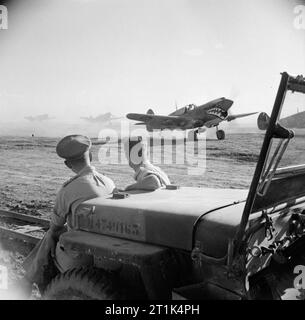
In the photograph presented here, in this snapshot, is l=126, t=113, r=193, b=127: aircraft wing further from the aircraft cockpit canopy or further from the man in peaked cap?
the man in peaked cap

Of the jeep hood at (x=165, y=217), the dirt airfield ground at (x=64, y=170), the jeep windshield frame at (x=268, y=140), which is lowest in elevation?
the dirt airfield ground at (x=64, y=170)

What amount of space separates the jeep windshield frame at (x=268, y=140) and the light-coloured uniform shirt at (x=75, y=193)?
1.45m

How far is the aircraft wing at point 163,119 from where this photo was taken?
27612mm

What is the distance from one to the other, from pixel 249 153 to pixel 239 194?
2040 cm

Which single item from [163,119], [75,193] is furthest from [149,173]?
[163,119]

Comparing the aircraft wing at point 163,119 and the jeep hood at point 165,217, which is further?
the aircraft wing at point 163,119

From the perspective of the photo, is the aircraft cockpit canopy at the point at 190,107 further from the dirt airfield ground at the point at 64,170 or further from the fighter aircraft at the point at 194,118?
the dirt airfield ground at the point at 64,170

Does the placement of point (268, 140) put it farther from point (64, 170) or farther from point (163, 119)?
point (163, 119)

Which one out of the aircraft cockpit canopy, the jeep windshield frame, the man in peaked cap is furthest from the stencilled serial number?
the aircraft cockpit canopy

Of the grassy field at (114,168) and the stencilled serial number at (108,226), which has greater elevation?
the stencilled serial number at (108,226)

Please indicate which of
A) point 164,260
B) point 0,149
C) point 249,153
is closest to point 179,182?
point 249,153

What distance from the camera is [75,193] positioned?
341 cm

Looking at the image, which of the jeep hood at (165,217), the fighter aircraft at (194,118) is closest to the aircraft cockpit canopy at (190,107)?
the fighter aircraft at (194,118)

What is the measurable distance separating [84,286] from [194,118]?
967 inches
